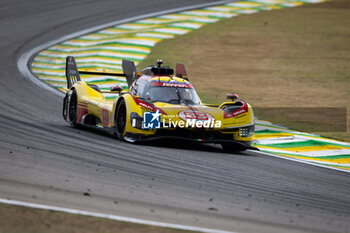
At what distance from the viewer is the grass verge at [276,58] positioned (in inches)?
732

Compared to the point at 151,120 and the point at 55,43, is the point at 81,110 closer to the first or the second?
the point at 151,120

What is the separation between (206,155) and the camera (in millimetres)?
11203

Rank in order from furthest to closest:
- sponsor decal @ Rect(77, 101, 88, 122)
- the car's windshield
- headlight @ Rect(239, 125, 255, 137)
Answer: sponsor decal @ Rect(77, 101, 88, 122)
the car's windshield
headlight @ Rect(239, 125, 255, 137)

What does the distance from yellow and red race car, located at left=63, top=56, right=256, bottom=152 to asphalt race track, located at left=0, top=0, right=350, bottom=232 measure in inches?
10.6

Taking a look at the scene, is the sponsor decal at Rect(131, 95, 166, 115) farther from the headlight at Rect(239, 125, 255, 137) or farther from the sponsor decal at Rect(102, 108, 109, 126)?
the headlight at Rect(239, 125, 255, 137)

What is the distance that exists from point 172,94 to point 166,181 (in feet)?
14.2

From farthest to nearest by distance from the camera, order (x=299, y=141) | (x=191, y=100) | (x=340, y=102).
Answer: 1. (x=340, y=102)
2. (x=299, y=141)
3. (x=191, y=100)

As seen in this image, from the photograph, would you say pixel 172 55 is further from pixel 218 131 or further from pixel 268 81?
pixel 218 131

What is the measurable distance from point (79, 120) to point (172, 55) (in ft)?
34.0

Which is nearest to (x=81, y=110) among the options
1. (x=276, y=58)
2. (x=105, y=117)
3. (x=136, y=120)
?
(x=105, y=117)

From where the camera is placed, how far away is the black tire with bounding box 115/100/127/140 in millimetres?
12086

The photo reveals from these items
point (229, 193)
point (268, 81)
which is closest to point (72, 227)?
point (229, 193)

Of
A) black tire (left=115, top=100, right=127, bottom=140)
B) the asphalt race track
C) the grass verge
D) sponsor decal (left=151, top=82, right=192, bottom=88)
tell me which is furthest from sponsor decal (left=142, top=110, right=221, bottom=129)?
the grass verge

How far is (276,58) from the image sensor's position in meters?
24.5
